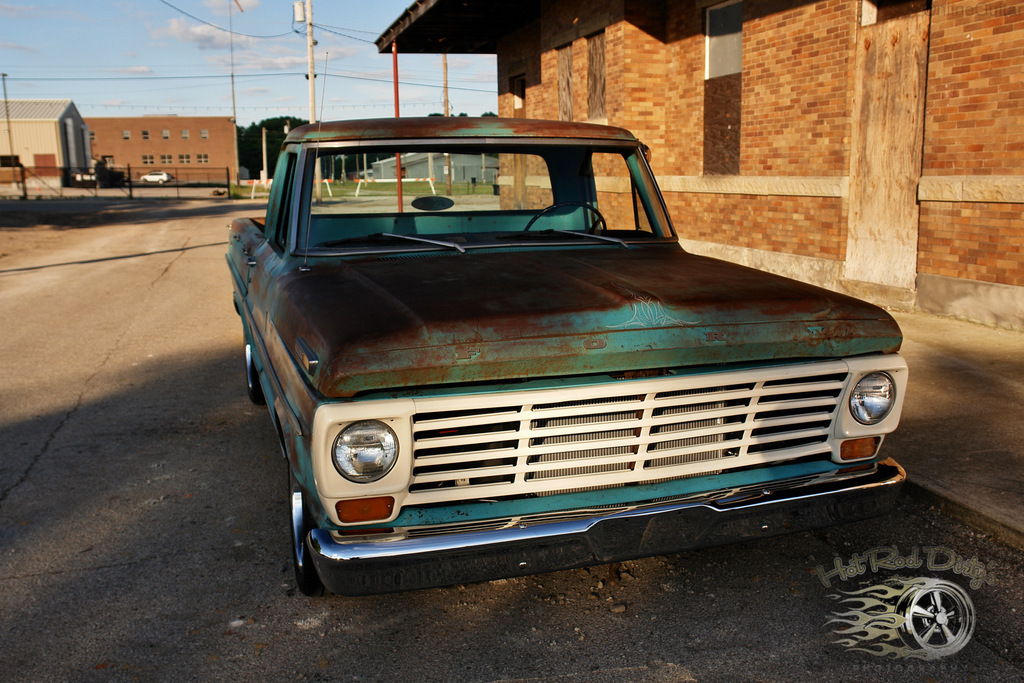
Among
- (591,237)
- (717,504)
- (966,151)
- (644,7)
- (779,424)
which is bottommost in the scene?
(717,504)

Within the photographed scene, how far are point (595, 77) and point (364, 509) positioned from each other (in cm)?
1194

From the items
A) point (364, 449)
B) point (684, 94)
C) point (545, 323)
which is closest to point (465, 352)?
point (545, 323)

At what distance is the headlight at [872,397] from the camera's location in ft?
9.74

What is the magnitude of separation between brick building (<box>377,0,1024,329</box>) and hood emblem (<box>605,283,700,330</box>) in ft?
17.5

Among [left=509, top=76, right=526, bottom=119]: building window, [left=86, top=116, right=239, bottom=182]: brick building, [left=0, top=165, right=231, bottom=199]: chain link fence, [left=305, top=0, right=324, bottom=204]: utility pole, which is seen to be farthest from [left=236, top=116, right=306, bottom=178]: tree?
[left=509, top=76, right=526, bottom=119]: building window

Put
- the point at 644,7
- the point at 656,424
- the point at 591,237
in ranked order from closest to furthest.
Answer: the point at 656,424 → the point at 591,237 → the point at 644,7

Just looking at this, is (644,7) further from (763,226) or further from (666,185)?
(763,226)

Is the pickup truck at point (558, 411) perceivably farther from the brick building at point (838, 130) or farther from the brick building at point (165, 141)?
the brick building at point (165, 141)

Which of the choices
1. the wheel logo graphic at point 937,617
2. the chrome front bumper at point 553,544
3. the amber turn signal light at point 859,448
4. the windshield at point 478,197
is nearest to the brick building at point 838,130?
the windshield at point 478,197

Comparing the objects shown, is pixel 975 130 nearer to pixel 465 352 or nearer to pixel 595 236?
pixel 595 236

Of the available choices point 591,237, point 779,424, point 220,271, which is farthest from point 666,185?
point 779,424

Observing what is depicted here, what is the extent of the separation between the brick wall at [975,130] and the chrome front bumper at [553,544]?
511 cm

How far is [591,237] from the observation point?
3971mm

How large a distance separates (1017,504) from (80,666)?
3.74 meters
